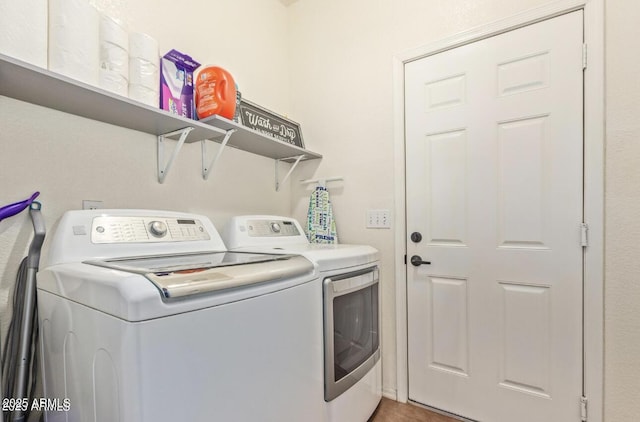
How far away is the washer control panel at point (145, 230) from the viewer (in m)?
1.12

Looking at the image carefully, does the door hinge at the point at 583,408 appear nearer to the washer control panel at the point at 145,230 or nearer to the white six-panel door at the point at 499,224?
the white six-panel door at the point at 499,224

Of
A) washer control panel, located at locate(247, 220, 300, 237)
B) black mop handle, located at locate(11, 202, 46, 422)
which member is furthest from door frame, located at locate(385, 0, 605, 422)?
black mop handle, located at locate(11, 202, 46, 422)

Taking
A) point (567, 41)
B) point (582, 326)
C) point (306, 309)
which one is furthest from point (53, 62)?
point (582, 326)

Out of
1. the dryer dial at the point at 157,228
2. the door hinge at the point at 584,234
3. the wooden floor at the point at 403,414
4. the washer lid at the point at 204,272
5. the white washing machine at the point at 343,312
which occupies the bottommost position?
the wooden floor at the point at 403,414

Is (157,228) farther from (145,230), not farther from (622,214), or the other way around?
(622,214)

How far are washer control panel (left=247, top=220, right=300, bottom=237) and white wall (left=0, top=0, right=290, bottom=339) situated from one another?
23 cm

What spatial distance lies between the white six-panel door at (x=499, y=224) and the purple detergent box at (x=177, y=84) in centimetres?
125

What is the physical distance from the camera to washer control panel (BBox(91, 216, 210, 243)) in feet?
3.67

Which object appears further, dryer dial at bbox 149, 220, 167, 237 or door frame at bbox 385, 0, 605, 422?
door frame at bbox 385, 0, 605, 422

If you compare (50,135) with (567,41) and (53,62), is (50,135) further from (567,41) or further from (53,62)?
(567,41)

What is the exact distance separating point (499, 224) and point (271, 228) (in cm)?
128

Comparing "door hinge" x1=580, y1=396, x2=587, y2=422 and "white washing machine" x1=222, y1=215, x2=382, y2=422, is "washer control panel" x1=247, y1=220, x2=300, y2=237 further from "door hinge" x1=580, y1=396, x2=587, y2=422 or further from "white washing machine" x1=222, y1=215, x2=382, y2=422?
"door hinge" x1=580, y1=396, x2=587, y2=422

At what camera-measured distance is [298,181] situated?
7.71 ft

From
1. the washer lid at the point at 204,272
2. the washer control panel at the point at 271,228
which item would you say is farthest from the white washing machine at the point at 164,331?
the washer control panel at the point at 271,228
